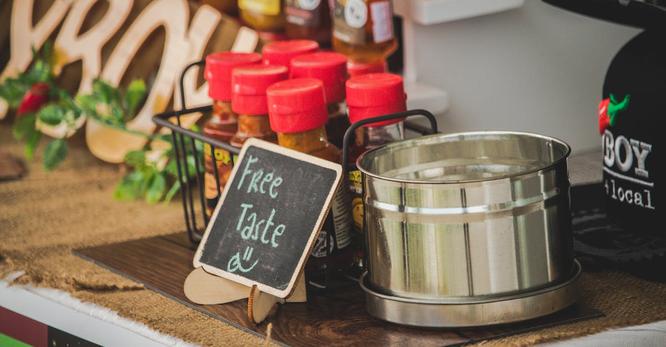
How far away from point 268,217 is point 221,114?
8.1 inches

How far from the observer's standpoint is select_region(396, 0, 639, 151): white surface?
1.51 meters

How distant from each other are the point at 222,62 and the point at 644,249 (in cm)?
51

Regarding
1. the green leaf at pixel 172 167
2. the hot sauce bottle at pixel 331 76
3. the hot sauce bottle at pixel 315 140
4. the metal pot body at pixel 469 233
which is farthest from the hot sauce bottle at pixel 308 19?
the metal pot body at pixel 469 233

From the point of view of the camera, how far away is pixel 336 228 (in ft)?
3.48

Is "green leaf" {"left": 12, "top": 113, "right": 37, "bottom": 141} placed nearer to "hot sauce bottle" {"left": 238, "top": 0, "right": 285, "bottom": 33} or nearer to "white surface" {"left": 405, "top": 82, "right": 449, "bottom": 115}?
"hot sauce bottle" {"left": 238, "top": 0, "right": 285, "bottom": 33}

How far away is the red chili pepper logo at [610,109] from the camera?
1103 mm

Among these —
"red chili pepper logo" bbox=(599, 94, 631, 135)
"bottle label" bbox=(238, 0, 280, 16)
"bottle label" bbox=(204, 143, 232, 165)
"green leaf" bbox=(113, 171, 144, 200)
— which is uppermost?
"bottle label" bbox=(238, 0, 280, 16)

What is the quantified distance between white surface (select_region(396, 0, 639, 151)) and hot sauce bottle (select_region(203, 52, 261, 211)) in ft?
1.32

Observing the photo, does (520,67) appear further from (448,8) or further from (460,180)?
(460,180)

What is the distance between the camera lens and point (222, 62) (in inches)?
45.7

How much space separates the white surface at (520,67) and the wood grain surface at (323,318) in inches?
19.6

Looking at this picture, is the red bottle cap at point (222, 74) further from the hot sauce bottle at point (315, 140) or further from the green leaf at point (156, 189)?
the green leaf at point (156, 189)

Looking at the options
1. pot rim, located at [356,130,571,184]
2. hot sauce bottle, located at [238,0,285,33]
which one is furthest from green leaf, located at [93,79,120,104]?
pot rim, located at [356,130,571,184]

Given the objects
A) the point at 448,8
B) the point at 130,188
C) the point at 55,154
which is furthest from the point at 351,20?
the point at 55,154
